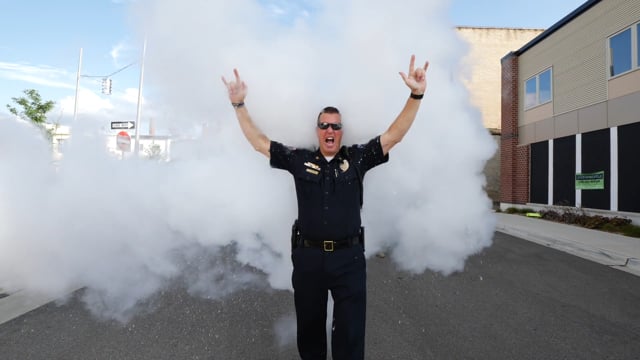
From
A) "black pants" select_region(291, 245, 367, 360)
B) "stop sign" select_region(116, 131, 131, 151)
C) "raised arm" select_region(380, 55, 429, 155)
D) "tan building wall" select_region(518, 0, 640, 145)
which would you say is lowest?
"black pants" select_region(291, 245, 367, 360)

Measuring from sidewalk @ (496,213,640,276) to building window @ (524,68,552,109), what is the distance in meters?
5.63

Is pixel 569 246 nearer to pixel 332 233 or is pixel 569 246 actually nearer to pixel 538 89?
pixel 332 233

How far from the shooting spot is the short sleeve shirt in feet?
8.25

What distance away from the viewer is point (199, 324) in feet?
12.2

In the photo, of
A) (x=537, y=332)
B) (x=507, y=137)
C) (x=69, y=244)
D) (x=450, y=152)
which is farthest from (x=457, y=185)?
(x=507, y=137)

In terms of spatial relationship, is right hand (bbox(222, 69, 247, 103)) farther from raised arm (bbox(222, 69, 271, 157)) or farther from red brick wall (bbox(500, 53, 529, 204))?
red brick wall (bbox(500, 53, 529, 204))

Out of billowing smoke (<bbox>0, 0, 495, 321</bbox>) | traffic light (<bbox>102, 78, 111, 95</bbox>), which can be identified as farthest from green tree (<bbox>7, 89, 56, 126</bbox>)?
billowing smoke (<bbox>0, 0, 495, 321</bbox>)

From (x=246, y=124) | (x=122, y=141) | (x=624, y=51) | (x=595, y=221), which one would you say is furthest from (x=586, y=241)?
(x=122, y=141)

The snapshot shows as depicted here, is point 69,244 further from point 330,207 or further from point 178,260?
point 330,207

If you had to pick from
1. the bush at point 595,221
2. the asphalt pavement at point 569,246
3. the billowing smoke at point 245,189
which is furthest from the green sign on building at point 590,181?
the billowing smoke at point 245,189

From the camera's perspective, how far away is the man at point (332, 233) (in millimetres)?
2455

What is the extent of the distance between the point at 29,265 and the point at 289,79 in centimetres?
376

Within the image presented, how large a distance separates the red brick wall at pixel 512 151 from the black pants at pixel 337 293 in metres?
16.0

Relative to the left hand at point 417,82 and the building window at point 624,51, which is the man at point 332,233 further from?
the building window at point 624,51
